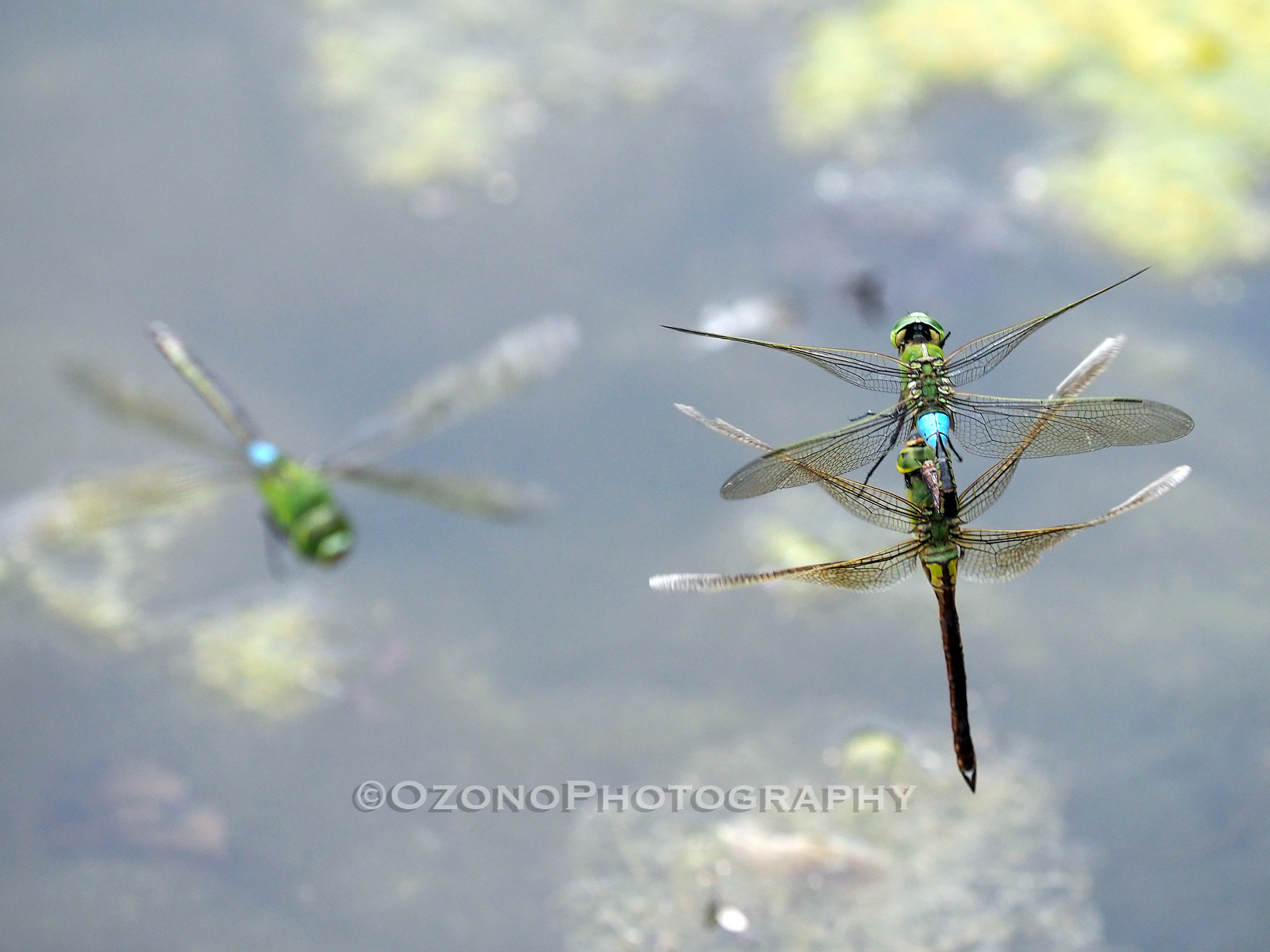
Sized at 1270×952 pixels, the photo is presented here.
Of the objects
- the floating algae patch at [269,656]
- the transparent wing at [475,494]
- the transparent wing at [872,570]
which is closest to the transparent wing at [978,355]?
the transparent wing at [872,570]

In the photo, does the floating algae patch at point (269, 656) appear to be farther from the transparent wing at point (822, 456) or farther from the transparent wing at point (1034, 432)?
the transparent wing at point (1034, 432)

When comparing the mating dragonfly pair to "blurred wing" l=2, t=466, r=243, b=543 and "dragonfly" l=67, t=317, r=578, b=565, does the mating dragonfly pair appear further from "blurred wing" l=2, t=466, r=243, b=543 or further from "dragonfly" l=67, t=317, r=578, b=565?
"blurred wing" l=2, t=466, r=243, b=543

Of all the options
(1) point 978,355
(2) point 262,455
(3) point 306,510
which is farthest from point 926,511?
(2) point 262,455

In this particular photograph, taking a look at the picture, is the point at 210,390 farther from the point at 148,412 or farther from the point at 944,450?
the point at 944,450

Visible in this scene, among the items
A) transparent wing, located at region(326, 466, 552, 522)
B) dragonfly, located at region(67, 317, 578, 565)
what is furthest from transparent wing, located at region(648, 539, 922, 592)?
Result: dragonfly, located at region(67, 317, 578, 565)

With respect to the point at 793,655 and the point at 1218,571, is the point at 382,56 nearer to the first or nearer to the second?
the point at 793,655

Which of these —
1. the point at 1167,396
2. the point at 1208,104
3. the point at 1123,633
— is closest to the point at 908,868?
the point at 1123,633

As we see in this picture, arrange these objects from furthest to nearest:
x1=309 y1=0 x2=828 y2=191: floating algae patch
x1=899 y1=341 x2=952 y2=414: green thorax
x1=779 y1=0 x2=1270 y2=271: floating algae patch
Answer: x1=309 y1=0 x2=828 y2=191: floating algae patch
x1=779 y1=0 x2=1270 y2=271: floating algae patch
x1=899 y1=341 x2=952 y2=414: green thorax
